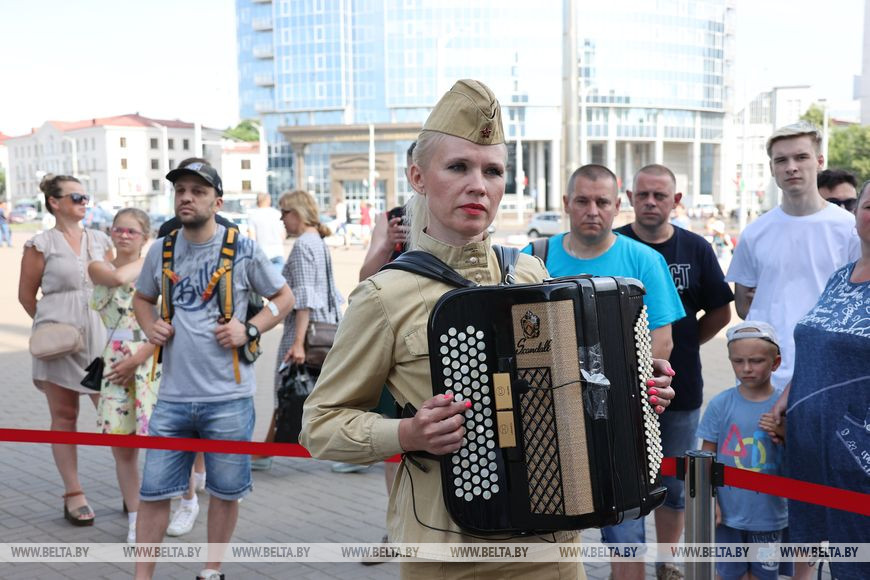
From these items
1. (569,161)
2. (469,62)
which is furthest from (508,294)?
(469,62)

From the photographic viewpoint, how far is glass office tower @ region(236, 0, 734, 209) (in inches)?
3782

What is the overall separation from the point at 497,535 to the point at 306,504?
451 cm

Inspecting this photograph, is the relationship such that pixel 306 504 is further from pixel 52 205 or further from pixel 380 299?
pixel 380 299

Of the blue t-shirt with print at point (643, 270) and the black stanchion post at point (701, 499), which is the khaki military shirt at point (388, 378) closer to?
the black stanchion post at point (701, 499)

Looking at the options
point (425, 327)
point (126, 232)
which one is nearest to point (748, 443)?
point (425, 327)

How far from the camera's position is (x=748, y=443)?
4375mm

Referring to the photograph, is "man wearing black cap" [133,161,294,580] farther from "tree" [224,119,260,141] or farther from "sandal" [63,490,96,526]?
"tree" [224,119,260,141]

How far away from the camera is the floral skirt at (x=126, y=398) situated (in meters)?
5.79

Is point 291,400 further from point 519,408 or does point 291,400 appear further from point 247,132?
point 247,132

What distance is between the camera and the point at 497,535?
7.13 ft

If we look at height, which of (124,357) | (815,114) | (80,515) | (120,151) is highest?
(815,114)

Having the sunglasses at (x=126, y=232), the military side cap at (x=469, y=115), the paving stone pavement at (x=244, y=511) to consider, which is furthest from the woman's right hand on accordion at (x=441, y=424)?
the sunglasses at (x=126, y=232)

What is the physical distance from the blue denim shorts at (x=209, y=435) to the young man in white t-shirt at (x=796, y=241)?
113 inches

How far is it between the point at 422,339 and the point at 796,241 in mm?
3245
